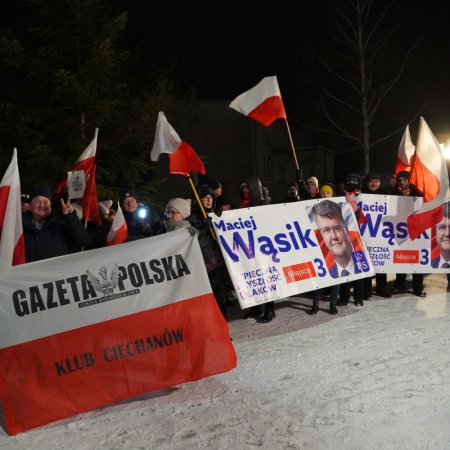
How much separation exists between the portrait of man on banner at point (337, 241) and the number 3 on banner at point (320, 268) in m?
0.08

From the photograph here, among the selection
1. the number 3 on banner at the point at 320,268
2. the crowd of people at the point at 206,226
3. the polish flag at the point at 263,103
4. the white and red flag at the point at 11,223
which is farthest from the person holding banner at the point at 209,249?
the white and red flag at the point at 11,223

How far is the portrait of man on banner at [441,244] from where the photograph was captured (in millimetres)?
6934

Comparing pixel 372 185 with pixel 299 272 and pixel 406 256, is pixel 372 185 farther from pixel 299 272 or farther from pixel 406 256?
pixel 299 272

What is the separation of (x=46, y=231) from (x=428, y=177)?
5.04 m

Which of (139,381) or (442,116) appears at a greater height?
(442,116)

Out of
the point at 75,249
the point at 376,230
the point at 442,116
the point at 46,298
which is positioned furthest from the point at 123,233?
the point at 442,116

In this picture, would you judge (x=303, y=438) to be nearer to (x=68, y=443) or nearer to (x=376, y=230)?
(x=68, y=443)

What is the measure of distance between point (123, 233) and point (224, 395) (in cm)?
188

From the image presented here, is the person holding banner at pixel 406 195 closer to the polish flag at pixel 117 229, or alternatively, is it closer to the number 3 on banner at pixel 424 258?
the number 3 on banner at pixel 424 258

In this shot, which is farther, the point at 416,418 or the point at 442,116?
the point at 442,116

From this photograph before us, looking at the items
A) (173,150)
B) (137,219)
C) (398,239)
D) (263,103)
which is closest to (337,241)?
(398,239)

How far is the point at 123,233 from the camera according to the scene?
15.9ft

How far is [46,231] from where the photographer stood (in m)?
4.50

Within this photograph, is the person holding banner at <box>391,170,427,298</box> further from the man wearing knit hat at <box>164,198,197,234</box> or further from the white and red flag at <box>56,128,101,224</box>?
the white and red flag at <box>56,128,101,224</box>
